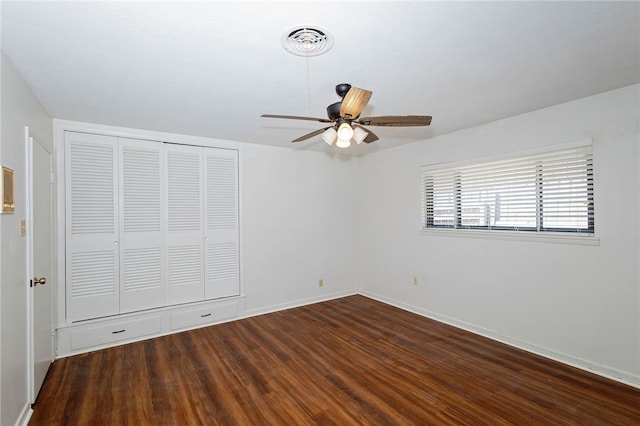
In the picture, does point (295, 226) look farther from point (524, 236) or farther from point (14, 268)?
point (14, 268)

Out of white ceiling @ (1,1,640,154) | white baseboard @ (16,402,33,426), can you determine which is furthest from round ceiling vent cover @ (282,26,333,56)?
white baseboard @ (16,402,33,426)

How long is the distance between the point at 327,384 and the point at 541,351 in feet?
7.22

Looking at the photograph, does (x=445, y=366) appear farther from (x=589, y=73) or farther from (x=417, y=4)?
(x=417, y=4)

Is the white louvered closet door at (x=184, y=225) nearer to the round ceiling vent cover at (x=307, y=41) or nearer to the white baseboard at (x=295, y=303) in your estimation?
the white baseboard at (x=295, y=303)

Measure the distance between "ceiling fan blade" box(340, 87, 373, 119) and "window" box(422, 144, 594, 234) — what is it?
2288mm

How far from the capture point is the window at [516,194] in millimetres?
2816

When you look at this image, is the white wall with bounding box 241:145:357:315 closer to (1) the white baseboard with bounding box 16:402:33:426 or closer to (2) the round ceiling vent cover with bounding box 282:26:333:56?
(1) the white baseboard with bounding box 16:402:33:426

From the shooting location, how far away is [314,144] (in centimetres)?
445

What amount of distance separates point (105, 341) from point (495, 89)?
15.0ft

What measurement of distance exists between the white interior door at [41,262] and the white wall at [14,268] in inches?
6.4

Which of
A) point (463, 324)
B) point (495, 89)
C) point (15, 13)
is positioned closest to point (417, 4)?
point (495, 89)

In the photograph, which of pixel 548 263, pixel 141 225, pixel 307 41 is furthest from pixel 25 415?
pixel 548 263

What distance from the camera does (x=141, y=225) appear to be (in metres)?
3.58

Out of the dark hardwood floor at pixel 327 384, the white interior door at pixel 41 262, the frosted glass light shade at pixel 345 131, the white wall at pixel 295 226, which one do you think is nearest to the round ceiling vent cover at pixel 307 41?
the frosted glass light shade at pixel 345 131
